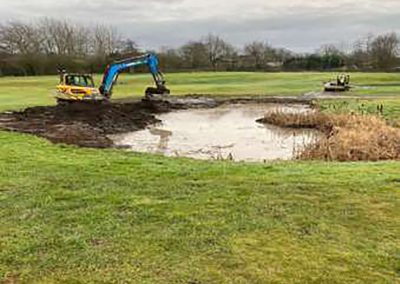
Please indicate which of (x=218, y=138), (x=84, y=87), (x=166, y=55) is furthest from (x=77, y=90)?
(x=166, y=55)

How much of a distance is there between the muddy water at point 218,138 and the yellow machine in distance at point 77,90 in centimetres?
353

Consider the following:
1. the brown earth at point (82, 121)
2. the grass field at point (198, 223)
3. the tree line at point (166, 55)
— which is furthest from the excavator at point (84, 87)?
the tree line at point (166, 55)

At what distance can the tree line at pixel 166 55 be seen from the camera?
68.3m

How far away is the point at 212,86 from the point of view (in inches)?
2014

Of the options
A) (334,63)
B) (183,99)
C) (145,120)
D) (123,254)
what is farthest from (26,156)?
(334,63)

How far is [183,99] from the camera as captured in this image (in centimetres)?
3753

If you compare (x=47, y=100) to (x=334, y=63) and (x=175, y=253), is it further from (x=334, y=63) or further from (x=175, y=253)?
(x=334, y=63)

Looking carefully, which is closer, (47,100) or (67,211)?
(67,211)

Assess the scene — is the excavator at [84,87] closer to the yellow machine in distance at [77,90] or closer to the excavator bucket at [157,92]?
the yellow machine in distance at [77,90]

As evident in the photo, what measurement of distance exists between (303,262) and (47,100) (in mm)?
30460

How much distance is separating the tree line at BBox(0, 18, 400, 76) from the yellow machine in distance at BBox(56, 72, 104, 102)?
3984cm

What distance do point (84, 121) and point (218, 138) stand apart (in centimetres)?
642

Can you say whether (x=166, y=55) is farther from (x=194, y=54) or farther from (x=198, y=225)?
(x=198, y=225)

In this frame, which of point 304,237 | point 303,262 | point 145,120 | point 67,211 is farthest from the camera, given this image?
point 145,120
